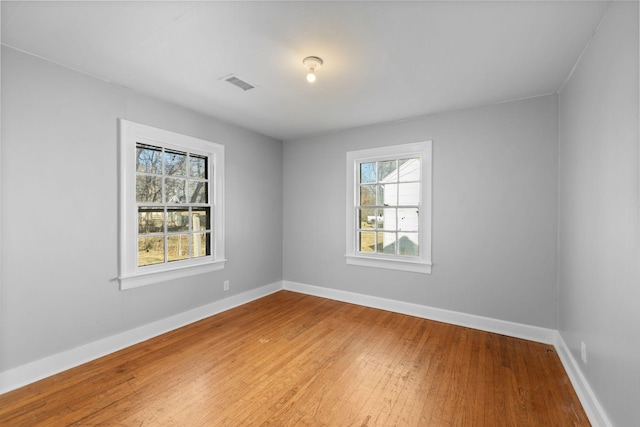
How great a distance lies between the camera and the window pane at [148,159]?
3.02m

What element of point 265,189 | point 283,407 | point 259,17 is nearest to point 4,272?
point 283,407

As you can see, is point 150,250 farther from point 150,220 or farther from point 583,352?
point 583,352

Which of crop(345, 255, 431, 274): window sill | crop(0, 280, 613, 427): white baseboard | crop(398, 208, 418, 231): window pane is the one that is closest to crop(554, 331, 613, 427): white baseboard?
crop(0, 280, 613, 427): white baseboard

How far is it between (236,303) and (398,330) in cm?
226

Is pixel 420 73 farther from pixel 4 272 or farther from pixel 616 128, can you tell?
pixel 4 272

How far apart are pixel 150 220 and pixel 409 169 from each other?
129 inches

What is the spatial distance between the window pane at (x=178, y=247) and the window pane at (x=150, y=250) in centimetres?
9

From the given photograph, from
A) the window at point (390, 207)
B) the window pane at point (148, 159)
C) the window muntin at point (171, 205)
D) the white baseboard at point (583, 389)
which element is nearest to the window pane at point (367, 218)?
the window at point (390, 207)

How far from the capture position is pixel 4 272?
2107 mm

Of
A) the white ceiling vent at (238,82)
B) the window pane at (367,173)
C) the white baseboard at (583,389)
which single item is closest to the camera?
the white baseboard at (583,389)

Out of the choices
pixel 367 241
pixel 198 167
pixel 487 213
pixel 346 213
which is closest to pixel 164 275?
pixel 198 167

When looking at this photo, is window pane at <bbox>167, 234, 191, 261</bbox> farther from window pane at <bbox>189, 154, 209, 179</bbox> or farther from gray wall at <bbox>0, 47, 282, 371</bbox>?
window pane at <bbox>189, 154, 209, 179</bbox>

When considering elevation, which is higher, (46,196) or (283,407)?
(46,196)

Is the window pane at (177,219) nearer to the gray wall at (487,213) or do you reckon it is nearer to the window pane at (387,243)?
the gray wall at (487,213)
